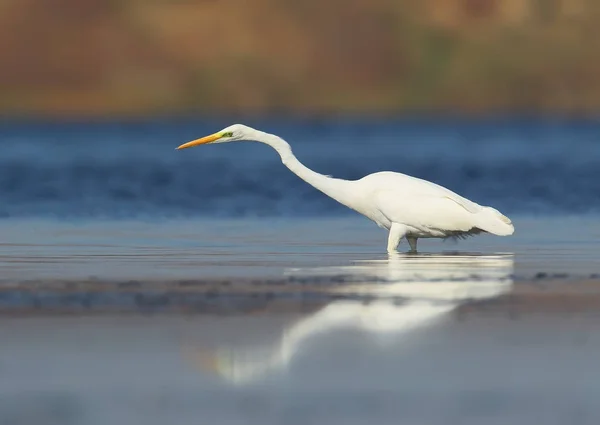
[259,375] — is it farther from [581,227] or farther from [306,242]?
[581,227]

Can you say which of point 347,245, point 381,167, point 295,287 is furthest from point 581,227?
point 381,167

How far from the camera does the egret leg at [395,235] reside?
1769 cm

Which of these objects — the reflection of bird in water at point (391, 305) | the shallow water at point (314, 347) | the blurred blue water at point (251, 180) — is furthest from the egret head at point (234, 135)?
the blurred blue water at point (251, 180)

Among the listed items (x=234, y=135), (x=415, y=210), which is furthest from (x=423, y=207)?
(x=234, y=135)

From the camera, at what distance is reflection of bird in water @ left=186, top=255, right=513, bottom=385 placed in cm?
1061

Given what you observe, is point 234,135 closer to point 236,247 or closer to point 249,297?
point 236,247

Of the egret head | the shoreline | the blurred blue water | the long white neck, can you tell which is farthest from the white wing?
the blurred blue water

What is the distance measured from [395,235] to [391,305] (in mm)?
4967

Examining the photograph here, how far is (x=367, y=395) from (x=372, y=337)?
68.2 inches

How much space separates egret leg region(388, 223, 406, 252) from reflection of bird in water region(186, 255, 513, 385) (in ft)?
1.53

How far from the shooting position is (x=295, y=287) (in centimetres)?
1416

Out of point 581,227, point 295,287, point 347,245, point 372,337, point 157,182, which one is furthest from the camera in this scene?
point 157,182

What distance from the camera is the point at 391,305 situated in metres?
12.8

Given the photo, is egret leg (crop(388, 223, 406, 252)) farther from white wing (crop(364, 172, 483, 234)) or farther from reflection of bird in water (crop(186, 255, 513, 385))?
reflection of bird in water (crop(186, 255, 513, 385))
